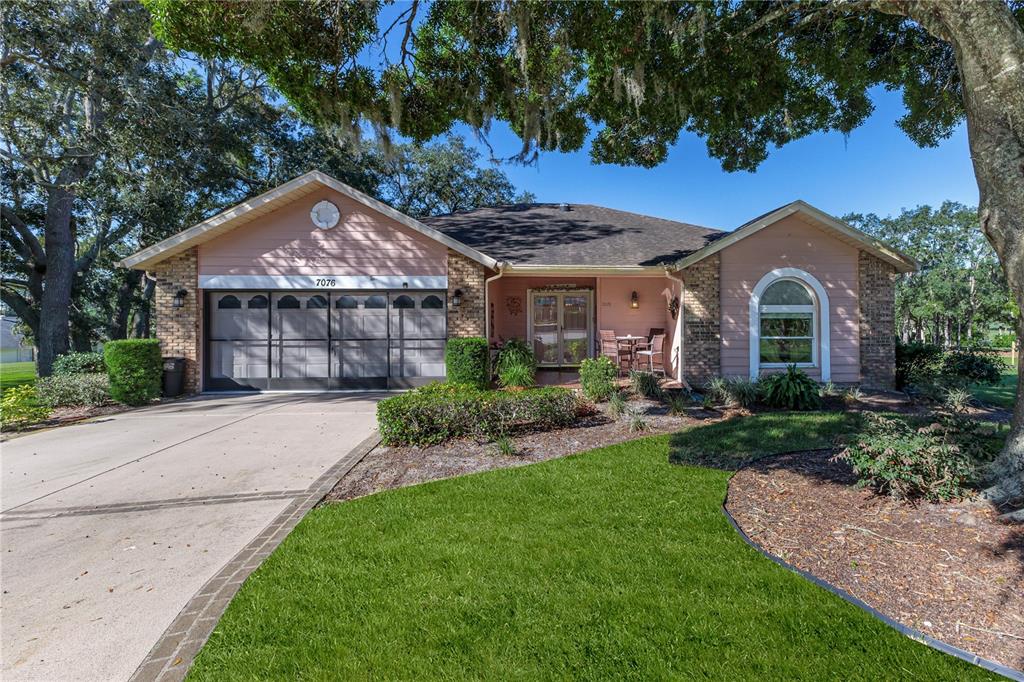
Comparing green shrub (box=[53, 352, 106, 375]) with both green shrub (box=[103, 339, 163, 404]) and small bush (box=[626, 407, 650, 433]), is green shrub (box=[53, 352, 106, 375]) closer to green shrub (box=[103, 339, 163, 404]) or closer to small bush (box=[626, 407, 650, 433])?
green shrub (box=[103, 339, 163, 404])

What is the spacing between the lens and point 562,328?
12.9 meters

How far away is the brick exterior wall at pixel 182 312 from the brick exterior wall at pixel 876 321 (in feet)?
50.8

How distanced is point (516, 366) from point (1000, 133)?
25.8 ft

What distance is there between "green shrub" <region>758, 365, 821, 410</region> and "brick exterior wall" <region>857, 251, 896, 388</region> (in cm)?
295

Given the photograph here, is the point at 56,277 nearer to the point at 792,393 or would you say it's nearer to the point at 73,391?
the point at 73,391

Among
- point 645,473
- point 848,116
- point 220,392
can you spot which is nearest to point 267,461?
point 645,473

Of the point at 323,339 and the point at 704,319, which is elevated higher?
the point at 704,319

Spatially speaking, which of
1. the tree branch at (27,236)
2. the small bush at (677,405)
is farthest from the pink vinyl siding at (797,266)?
the tree branch at (27,236)

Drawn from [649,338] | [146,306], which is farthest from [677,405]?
[146,306]

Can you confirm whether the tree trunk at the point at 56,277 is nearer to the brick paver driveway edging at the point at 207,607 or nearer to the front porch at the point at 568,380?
the front porch at the point at 568,380

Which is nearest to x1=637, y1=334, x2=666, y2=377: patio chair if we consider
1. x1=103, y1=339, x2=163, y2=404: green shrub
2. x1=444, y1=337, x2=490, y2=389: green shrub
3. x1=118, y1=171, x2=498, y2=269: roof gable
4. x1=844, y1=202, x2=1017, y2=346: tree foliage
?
x1=444, y1=337, x2=490, y2=389: green shrub

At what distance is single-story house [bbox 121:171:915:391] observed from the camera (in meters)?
10.0

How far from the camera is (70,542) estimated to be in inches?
137

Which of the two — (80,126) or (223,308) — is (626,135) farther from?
(80,126)
